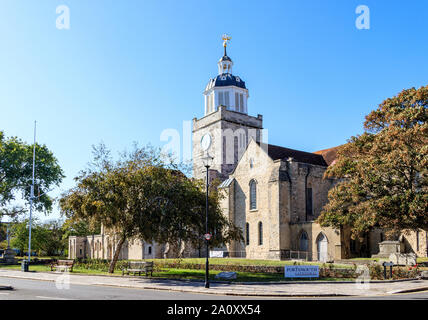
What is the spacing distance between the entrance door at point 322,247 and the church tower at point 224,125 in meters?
19.2

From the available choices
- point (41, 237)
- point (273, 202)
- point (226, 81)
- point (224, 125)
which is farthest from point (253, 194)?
point (41, 237)

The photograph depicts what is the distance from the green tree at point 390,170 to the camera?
25.9m

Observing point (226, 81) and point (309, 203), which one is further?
point (226, 81)

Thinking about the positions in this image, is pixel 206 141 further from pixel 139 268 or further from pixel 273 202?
pixel 139 268

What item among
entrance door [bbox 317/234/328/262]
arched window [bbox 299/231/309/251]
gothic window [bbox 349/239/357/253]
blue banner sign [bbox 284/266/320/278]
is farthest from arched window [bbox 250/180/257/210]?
blue banner sign [bbox 284/266/320/278]

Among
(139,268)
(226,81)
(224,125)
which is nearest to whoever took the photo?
(139,268)

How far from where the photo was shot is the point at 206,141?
59.4 metres

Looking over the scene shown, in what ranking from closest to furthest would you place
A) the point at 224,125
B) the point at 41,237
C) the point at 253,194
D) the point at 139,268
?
the point at 139,268 < the point at 253,194 < the point at 224,125 < the point at 41,237

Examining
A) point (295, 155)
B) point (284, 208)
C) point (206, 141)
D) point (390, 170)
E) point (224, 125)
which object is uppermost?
point (224, 125)

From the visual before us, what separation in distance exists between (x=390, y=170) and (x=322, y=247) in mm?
14635

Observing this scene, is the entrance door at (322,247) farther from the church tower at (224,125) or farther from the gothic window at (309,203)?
the church tower at (224,125)

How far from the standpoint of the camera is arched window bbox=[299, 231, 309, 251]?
40.9 m

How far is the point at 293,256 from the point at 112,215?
72.3ft

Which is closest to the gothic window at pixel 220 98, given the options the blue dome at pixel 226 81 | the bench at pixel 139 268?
the blue dome at pixel 226 81
